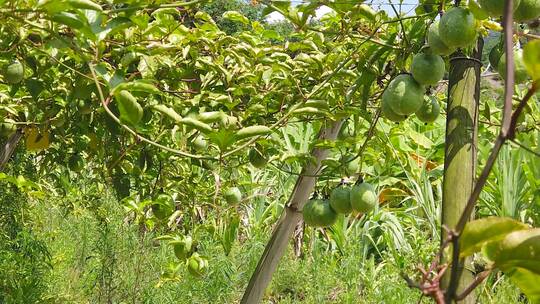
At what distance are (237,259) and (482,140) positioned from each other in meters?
1.68

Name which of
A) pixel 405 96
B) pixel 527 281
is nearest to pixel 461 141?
pixel 405 96

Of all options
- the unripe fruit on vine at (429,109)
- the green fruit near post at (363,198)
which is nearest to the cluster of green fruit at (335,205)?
the green fruit near post at (363,198)

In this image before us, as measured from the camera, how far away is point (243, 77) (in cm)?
133

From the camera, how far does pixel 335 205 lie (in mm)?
1115

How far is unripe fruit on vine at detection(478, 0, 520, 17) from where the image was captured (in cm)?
65

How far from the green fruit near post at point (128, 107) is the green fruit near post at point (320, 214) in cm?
41

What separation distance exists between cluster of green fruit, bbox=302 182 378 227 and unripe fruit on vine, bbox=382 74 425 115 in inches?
9.7

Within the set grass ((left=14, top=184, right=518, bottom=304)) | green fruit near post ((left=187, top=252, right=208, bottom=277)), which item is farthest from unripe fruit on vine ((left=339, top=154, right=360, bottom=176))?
grass ((left=14, top=184, right=518, bottom=304))

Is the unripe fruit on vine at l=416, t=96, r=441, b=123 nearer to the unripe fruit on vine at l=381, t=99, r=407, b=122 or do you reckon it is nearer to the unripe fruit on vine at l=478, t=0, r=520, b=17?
the unripe fruit on vine at l=381, t=99, r=407, b=122

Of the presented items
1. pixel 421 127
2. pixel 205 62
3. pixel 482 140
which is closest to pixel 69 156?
pixel 205 62

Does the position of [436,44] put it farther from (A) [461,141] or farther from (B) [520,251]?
(B) [520,251]

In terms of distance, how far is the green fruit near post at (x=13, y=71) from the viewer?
3.84ft

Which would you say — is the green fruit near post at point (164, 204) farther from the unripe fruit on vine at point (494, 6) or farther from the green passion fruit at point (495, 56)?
Result: the unripe fruit on vine at point (494, 6)

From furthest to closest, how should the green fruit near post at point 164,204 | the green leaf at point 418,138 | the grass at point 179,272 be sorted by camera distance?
1. the green leaf at point 418,138
2. the grass at point 179,272
3. the green fruit near post at point 164,204
